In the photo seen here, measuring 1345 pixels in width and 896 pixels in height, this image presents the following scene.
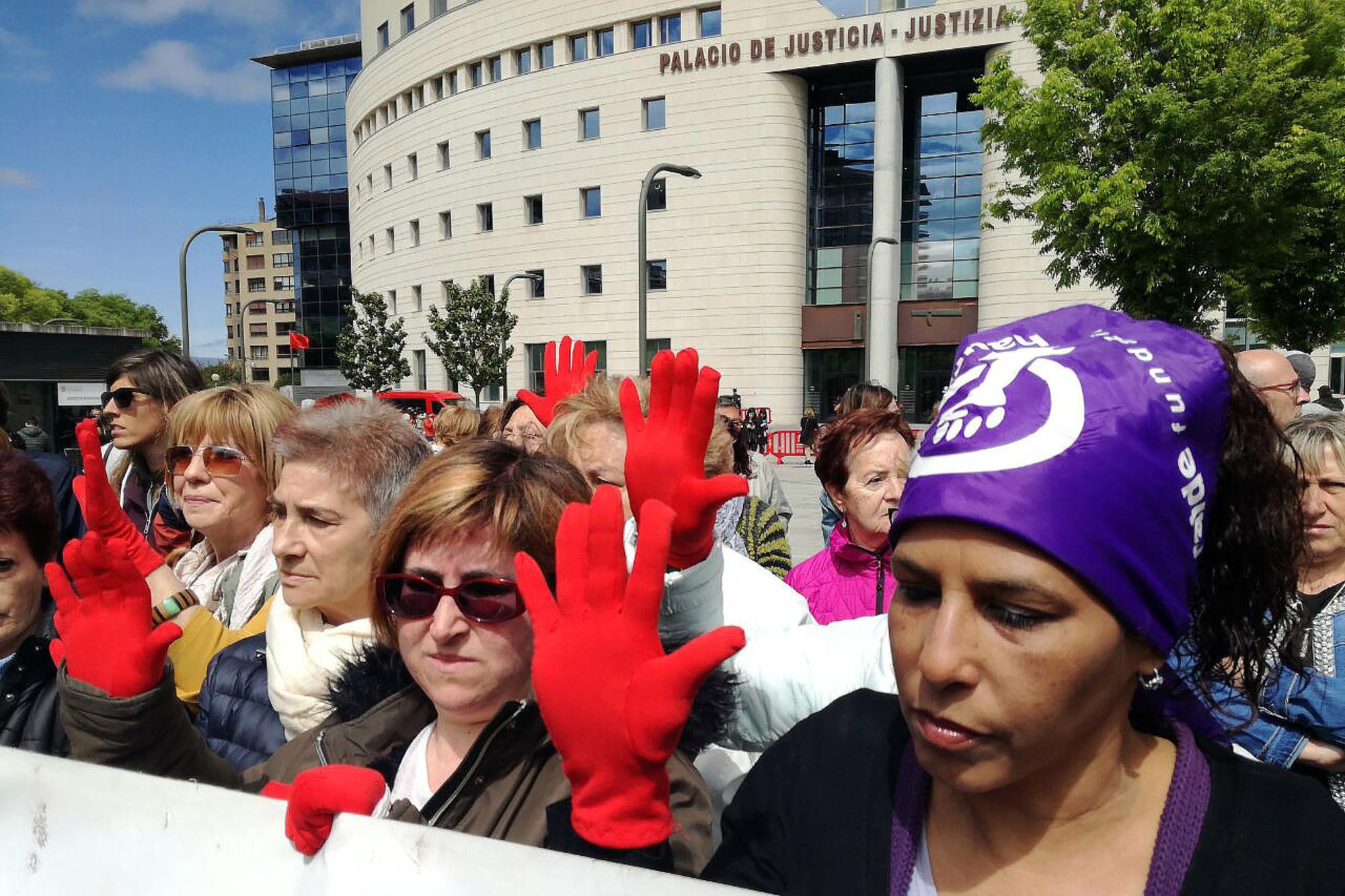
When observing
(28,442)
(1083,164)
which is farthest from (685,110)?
(28,442)

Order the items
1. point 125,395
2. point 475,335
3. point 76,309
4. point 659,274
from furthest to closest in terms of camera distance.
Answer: point 76,309
point 659,274
point 475,335
point 125,395

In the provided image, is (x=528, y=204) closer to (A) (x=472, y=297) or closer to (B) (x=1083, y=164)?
(A) (x=472, y=297)

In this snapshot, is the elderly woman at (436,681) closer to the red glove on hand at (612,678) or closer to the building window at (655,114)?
the red glove on hand at (612,678)

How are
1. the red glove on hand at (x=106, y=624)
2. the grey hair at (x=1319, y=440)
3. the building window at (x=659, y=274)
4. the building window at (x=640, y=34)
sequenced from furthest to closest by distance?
the building window at (x=659, y=274) → the building window at (x=640, y=34) → the grey hair at (x=1319, y=440) → the red glove on hand at (x=106, y=624)

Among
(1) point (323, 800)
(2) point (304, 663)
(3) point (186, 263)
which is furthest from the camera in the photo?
(3) point (186, 263)

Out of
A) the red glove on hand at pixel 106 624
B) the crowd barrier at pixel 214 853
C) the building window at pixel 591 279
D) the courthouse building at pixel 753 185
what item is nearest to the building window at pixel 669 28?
the courthouse building at pixel 753 185

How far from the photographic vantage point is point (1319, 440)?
245 cm

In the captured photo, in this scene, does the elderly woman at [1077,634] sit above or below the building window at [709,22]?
below

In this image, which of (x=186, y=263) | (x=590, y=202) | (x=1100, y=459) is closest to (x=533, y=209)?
(x=590, y=202)

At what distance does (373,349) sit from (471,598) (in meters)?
37.2

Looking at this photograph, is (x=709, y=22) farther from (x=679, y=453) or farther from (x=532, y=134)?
(x=679, y=453)

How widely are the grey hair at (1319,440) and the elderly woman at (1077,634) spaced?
1.67 m

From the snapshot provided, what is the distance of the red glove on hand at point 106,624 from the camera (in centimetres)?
163

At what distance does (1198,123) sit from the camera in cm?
1317
